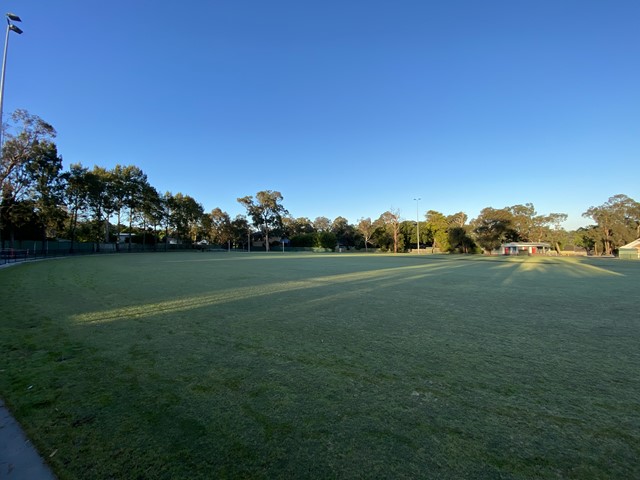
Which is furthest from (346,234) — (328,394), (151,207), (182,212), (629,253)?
(328,394)

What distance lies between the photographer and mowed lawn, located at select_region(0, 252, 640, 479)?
2.04 meters

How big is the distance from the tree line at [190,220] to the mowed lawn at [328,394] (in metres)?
40.2

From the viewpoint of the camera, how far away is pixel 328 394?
2955 millimetres

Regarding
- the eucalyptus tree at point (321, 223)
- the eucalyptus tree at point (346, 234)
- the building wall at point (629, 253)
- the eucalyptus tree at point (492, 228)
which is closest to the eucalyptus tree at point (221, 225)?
the eucalyptus tree at point (346, 234)

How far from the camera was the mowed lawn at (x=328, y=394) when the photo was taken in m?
2.04

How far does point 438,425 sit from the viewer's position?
2410 mm

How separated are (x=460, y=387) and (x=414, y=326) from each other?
2.36 metres

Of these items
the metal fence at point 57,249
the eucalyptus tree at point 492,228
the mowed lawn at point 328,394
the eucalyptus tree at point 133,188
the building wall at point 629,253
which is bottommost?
the building wall at point 629,253

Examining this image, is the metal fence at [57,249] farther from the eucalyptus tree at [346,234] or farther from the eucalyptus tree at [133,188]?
the eucalyptus tree at [346,234]

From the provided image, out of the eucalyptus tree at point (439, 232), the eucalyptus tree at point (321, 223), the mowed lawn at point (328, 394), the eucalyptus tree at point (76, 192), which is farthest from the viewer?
the eucalyptus tree at point (321, 223)

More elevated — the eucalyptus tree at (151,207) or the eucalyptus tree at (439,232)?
the eucalyptus tree at (151,207)

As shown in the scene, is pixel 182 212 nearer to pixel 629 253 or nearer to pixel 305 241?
pixel 305 241

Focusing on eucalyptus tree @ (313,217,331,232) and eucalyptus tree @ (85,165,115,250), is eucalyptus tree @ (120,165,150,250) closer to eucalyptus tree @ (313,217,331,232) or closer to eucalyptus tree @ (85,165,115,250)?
eucalyptus tree @ (85,165,115,250)

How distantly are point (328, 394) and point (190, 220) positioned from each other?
241ft
